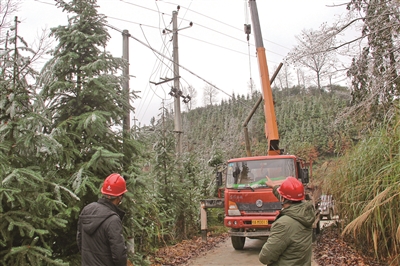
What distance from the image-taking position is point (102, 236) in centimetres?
364

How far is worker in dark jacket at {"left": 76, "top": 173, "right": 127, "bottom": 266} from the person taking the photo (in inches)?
140

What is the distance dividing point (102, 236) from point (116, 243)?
0.19 m

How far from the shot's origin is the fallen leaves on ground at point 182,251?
9180 millimetres

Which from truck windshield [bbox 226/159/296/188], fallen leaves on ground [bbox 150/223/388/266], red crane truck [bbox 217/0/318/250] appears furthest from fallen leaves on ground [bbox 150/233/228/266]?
truck windshield [bbox 226/159/296/188]

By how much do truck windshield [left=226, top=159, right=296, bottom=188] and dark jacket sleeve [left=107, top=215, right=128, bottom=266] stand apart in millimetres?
6611

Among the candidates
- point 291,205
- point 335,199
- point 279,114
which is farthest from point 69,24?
point 279,114

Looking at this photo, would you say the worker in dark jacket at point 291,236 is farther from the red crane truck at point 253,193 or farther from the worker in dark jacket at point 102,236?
the red crane truck at point 253,193

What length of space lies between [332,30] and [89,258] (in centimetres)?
692

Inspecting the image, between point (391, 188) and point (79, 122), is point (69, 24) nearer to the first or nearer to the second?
point (79, 122)

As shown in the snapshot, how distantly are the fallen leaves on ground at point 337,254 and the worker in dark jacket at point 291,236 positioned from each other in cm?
383

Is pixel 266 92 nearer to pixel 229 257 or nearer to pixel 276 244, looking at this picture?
pixel 229 257

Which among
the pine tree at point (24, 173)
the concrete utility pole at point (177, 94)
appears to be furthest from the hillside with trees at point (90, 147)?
the concrete utility pole at point (177, 94)

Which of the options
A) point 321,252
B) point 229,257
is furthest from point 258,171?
point 321,252

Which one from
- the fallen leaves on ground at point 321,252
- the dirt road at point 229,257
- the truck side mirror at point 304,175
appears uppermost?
the truck side mirror at point 304,175
